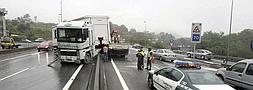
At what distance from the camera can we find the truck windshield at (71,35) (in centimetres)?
2150

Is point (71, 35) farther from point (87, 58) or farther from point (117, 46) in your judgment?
point (117, 46)

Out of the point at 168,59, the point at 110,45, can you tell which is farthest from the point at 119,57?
the point at 168,59

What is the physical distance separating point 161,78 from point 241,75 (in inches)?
129

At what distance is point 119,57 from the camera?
1309 inches

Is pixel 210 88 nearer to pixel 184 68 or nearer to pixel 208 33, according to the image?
pixel 184 68

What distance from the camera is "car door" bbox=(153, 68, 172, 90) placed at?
34.9 feet

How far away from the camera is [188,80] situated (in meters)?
9.04

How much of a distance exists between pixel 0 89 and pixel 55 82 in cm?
266

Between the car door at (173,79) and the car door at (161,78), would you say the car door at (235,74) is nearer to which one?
the car door at (161,78)

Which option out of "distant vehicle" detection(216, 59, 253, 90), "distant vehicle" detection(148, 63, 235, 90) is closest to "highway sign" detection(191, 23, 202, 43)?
"distant vehicle" detection(216, 59, 253, 90)

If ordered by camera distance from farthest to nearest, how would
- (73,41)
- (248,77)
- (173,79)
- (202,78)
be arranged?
(73,41) < (248,77) < (173,79) < (202,78)

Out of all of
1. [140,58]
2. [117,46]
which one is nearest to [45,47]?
[117,46]

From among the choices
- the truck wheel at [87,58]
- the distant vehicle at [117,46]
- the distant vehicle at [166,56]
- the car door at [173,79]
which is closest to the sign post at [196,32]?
the car door at [173,79]

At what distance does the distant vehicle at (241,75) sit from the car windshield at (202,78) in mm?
2387
